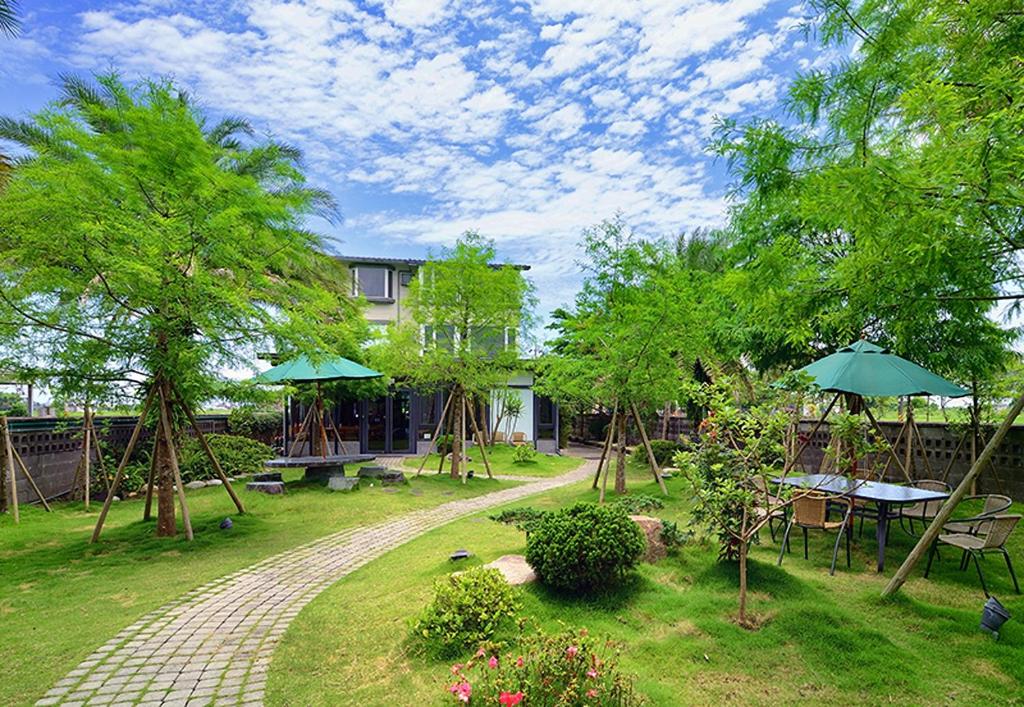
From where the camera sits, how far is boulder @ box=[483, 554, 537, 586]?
17.1ft

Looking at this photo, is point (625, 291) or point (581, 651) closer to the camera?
point (581, 651)

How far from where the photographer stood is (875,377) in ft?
23.3

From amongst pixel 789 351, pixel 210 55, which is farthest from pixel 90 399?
pixel 789 351

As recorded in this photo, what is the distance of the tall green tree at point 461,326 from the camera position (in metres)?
13.6

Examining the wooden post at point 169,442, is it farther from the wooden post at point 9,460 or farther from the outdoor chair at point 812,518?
the outdoor chair at point 812,518

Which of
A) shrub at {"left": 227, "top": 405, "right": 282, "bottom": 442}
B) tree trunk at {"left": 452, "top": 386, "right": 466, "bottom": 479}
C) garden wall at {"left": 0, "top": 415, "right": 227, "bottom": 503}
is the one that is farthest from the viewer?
shrub at {"left": 227, "top": 405, "right": 282, "bottom": 442}

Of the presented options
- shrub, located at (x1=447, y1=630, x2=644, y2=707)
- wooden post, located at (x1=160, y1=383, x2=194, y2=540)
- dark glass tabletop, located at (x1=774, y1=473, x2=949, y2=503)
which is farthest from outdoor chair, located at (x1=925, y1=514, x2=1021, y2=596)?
wooden post, located at (x1=160, y1=383, x2=194, y2=540)

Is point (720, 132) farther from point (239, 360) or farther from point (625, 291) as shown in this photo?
point (239, 360)

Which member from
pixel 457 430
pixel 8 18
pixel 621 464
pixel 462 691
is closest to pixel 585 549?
pixel 462 691

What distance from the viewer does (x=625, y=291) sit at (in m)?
10.7

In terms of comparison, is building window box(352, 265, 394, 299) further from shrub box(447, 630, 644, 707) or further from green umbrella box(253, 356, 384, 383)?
shrub box(447, 630, 644, 707)

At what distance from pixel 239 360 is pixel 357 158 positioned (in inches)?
274

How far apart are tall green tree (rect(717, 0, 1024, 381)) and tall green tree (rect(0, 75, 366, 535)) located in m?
6.29

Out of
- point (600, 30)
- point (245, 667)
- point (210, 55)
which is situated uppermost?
point (600, 30)
